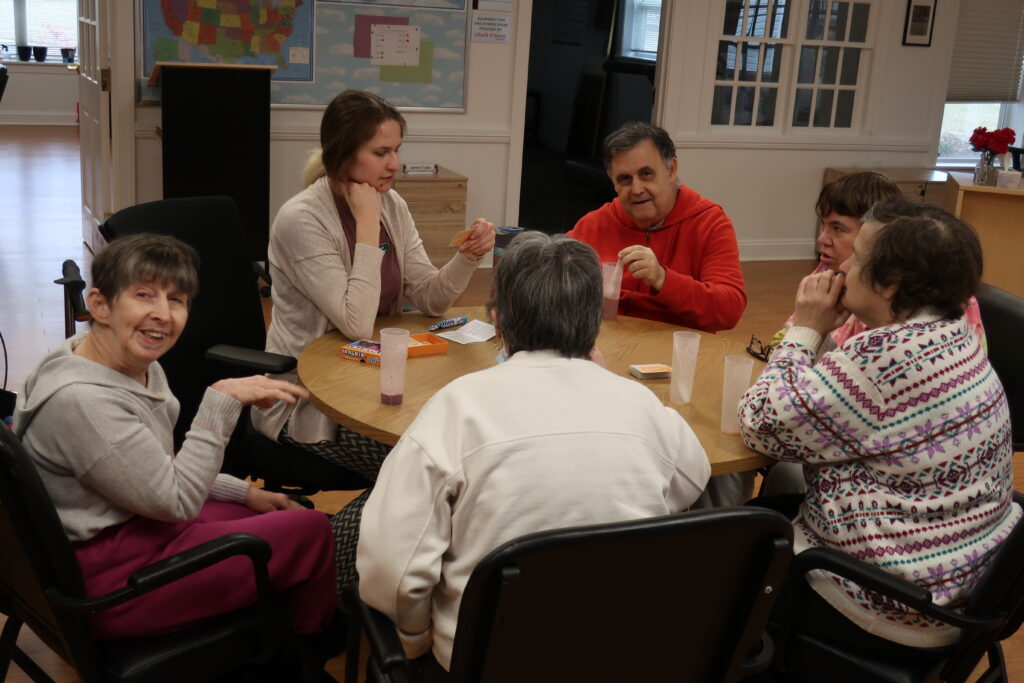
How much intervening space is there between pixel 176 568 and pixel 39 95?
12.2 meters

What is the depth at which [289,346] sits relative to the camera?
8.59ft

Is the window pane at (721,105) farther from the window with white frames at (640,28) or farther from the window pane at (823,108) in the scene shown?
the window with white frames at (640,28)

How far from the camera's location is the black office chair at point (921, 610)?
1.62 m

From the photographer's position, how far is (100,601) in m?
1.52

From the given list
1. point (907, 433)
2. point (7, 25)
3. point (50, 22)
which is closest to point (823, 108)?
point (907, 433)

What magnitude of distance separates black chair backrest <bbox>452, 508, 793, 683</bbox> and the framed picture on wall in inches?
263

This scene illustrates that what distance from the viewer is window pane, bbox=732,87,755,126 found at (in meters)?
6.90

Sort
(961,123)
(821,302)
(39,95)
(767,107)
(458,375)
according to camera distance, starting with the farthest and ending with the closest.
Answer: (39,95) < (961,123) < (767,107) < (458,375) < (821,302)

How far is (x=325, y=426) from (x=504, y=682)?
45.5 inches

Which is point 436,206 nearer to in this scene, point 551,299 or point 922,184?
point 922,184

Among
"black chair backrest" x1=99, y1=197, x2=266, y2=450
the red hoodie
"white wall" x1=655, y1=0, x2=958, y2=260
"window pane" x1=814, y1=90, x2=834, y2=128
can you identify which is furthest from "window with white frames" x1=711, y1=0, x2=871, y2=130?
"black chair backrest" x1=99, y1=197, x2=266, y2=450

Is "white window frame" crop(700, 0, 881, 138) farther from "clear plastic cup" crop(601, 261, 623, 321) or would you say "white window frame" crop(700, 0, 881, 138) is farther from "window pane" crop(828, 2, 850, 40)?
"clear plastic cup" crop(601, 261, 623, 321)

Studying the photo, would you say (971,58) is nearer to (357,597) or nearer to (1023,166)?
(1023,166)

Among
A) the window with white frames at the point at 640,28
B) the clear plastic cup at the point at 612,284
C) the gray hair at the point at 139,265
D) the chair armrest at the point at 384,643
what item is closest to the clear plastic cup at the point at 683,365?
the clear plastic cup at the point at 612,284
